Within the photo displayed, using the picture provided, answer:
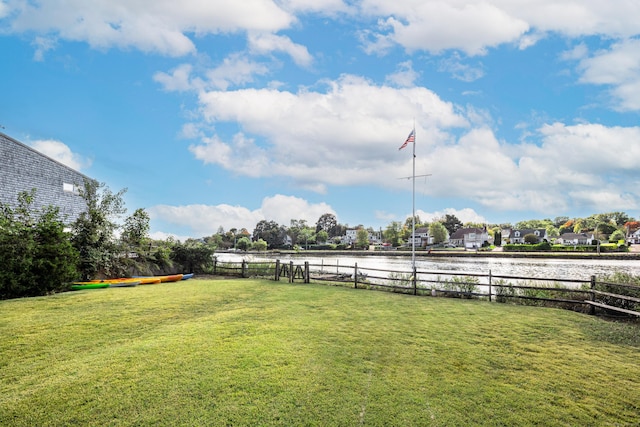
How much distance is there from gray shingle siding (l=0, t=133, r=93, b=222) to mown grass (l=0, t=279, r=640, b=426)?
36.7 feet

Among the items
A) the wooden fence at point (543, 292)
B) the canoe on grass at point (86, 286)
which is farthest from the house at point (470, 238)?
the canoe on grass at point (86, 286)

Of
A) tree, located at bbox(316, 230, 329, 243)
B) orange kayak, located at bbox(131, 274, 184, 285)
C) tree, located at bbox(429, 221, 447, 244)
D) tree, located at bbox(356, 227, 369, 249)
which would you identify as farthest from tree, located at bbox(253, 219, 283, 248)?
orange kayak, located at bbox(131, 274, 184, 285)

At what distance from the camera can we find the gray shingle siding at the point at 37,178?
16688 millimetres

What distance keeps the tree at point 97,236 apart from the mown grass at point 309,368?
22.0ft

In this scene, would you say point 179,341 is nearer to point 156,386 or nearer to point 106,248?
point 156,386

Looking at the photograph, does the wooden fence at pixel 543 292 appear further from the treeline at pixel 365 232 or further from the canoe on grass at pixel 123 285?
the treeline at pixel 365 232

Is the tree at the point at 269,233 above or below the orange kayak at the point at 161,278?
above

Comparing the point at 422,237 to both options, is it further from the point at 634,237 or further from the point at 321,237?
the point at 634,237

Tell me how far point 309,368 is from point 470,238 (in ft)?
285

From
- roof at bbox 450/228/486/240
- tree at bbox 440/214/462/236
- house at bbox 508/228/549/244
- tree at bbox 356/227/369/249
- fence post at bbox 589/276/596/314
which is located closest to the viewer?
fence post at bbox 589/276/596/314

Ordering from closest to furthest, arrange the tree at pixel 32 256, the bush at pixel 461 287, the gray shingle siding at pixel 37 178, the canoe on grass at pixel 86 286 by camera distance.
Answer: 1. the tree at pixel 32 256
2. the bush at pixel 461 287
3. the canoe on grass at pixel 86 286
4. the gray shingle siding at pixel 37 178

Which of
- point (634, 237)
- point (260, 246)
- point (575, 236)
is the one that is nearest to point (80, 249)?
point (260, 246)

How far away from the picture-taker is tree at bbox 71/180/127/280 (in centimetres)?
1525

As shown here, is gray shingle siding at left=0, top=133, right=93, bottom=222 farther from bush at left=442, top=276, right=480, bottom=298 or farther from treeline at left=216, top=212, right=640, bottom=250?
treeline at left=216, top=212, right=640, bottom=250
